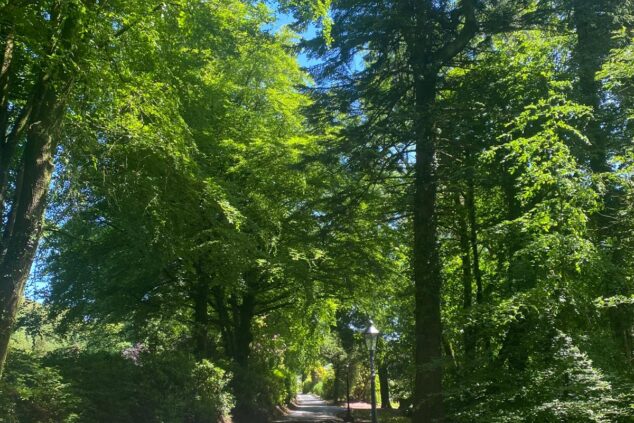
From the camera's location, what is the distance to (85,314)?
17.4m

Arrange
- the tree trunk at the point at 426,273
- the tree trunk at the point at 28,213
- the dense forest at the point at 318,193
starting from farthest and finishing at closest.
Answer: the tree trunk at the point at 426,273 < the dense forest at the point at 318,193 < the tree trunk at the point at 28,213

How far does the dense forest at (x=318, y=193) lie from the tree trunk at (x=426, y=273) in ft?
0.23

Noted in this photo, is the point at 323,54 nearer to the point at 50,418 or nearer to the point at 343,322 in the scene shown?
the point at 50,418

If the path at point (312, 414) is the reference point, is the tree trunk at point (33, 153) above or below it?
above

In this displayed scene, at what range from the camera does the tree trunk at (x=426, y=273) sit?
12.2 m

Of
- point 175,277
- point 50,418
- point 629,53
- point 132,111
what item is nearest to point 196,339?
point 175,277

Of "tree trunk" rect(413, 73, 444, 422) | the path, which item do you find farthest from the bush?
the path

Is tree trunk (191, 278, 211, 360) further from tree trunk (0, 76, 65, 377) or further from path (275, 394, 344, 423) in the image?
path (275, 394, 344, 423)

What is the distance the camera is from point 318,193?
1714cm

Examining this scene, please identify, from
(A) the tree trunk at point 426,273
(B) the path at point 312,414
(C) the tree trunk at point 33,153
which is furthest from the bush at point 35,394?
(B) the path at point 312,414

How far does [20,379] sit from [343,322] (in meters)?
27.8

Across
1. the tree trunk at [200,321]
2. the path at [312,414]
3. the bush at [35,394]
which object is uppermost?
the tree trunk at [200,321]

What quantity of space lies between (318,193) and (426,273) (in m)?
5.47

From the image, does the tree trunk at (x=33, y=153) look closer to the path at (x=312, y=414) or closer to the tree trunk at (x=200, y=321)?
the tree trunk at (x=200, y=321)
